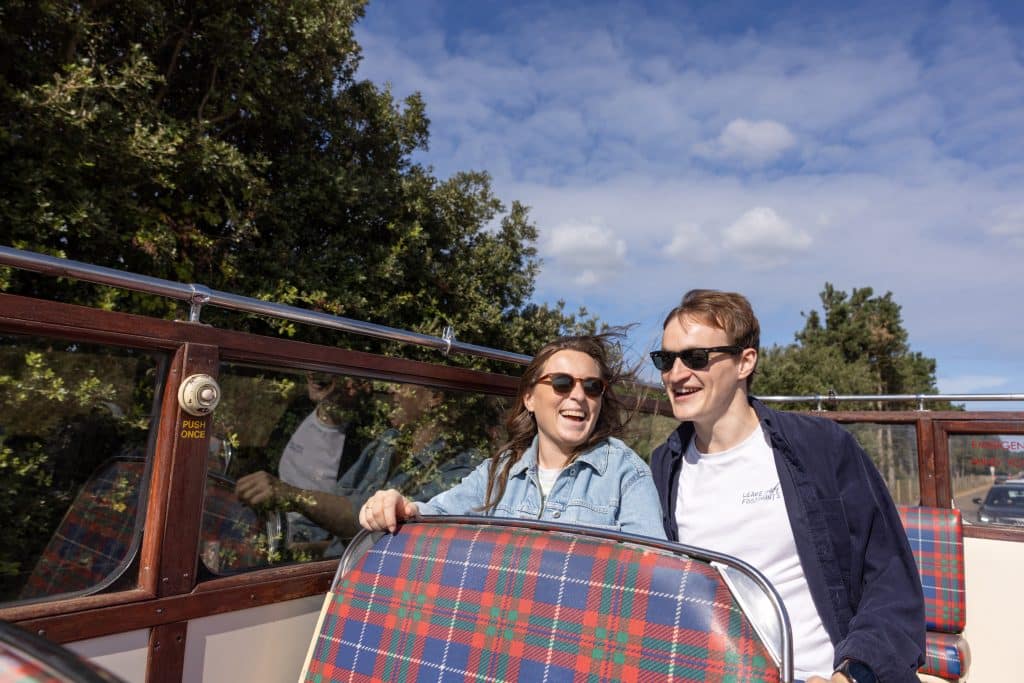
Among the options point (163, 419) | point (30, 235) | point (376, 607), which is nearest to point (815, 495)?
point (376, 607)

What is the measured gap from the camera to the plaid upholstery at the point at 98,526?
1691 millimetres

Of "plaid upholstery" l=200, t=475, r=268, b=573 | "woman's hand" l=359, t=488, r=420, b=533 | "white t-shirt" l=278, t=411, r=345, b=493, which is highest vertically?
"white t-shirt" l=278, t=411, r=345, b=493

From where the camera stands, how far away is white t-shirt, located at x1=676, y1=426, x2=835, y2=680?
6.41 ft

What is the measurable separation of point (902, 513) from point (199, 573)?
342cm

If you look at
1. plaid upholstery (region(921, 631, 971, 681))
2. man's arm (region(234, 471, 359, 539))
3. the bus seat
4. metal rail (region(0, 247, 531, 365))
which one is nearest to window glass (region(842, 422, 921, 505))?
the bus seat

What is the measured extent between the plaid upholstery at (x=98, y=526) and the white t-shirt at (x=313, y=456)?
0.49 metres

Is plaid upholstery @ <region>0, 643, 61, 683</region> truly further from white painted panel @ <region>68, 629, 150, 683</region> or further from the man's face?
the man's face

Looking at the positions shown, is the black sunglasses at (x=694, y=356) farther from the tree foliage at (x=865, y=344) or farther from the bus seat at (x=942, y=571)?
the tree foliage at (x=865, y=344)

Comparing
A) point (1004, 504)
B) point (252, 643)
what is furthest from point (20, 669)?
point (1004, 504)

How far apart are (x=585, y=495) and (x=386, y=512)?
0.70m

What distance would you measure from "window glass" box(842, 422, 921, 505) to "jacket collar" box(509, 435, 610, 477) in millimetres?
2995

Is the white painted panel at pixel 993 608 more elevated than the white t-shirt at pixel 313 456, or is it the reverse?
the white t-shirt at pixel 313 456

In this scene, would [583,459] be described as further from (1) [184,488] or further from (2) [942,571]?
(2) [942,571]

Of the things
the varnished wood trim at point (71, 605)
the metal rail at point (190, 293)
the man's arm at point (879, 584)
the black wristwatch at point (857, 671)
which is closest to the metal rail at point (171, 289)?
the metal rail at point (190, 293)
